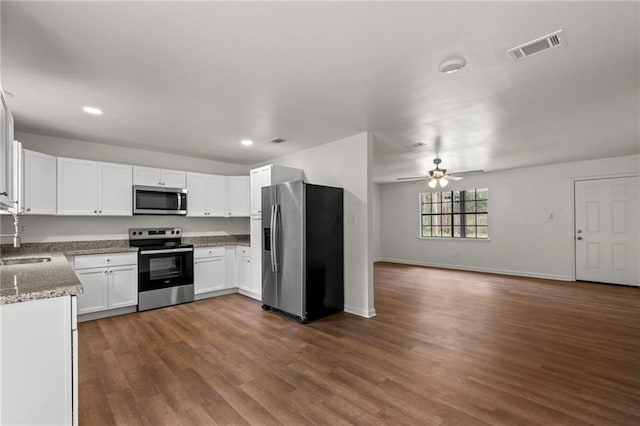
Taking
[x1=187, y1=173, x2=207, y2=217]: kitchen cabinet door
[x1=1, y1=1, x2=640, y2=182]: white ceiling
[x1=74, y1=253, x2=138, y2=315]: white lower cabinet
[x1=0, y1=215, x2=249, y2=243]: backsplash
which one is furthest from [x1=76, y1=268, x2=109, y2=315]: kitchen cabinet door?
[x1=1, y1=1, x2=640, y2=182]: white ceiling

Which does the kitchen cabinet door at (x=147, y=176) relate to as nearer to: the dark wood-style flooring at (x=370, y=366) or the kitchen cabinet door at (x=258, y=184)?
the kitchen cabinet door at (x=258, y=184)

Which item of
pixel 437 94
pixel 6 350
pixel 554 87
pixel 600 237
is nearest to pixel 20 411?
pixel 6 350

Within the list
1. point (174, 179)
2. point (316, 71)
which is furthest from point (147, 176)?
point (316, 71)

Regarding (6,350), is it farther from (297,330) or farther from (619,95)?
(619,95)

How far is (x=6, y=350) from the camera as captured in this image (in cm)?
148

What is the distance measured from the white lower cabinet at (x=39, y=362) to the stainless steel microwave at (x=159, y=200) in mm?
3206

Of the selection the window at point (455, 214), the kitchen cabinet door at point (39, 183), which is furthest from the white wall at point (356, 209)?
the window at point (455, 214)

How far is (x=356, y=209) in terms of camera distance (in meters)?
4.22

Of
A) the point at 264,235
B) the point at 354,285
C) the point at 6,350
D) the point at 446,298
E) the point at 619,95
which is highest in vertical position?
the point at 619,95

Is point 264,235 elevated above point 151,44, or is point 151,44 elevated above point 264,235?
point 151,44

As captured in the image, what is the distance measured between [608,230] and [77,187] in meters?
9.15

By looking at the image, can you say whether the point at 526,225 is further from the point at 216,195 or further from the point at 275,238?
the point at 216,195

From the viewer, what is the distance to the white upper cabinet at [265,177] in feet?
15.1

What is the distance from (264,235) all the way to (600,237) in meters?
6.61
